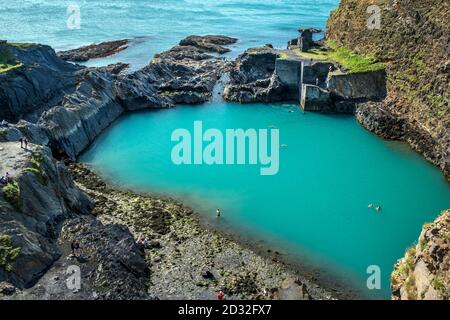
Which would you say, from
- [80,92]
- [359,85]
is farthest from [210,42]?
[80,92]

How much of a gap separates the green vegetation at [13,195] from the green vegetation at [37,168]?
3399 mm

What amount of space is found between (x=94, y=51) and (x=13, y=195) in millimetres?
85488

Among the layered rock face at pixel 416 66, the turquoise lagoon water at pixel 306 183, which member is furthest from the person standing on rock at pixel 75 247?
the layered rock face at pixel 416 66

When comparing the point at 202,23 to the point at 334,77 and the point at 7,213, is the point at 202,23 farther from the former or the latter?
the point at 7,213

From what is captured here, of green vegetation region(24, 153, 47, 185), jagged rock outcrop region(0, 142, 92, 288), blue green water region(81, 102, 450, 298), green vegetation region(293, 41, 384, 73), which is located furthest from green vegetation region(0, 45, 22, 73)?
green vegetation region(293, 41, 384, 73)

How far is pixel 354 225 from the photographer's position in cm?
4772

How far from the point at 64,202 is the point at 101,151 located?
20.2 metres

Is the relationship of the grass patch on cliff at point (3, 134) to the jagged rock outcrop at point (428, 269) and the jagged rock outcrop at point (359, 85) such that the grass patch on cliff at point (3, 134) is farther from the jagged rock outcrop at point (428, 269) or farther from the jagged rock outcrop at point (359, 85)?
the jagged rock outcrop at point (359, 85)

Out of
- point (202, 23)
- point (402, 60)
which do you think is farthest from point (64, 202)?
point (202, 23)

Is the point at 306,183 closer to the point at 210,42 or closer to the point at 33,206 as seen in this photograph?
the point at 33,206

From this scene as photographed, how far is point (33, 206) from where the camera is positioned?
4128 centimetres

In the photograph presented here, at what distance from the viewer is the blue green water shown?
44775mm

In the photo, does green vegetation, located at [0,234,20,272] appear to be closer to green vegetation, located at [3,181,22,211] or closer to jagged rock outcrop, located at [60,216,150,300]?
green vegetation, located at [3,181,22,211]

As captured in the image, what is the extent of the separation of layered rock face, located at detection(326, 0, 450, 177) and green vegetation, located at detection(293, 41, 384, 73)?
1449 mm
